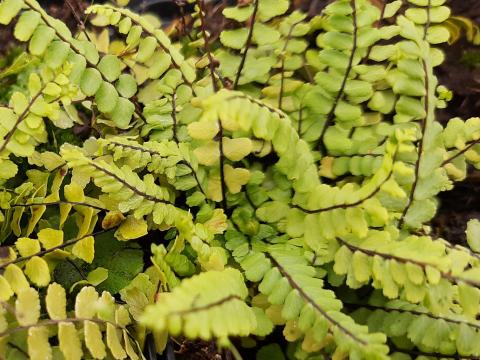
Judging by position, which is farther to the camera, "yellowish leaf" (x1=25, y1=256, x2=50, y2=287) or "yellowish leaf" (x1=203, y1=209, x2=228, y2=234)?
"yellowish leaf" (x1=203, y1=209, x2=228, y2=234)

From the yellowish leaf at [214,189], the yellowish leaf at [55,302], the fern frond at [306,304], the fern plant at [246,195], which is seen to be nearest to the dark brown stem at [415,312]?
the fern plant at [246,195]

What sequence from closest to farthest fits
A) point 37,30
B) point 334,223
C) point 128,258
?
point 334,223 → point 37,30 → point 128,258

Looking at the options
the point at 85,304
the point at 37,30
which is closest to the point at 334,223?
the point at 85,304

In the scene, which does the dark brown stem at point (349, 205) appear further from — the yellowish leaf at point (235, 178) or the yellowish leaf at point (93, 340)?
the yellowish leaf at point (93, 340)

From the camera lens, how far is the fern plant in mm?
978

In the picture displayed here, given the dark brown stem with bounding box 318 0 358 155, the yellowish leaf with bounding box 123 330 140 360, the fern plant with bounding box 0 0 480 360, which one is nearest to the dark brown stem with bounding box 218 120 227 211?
the fern plant with bounding box 0 0 480 360

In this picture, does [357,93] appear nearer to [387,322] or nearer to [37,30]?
[387,322]

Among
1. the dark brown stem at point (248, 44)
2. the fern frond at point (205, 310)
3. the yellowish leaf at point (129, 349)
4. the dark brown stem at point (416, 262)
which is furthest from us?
the dark brown stem at point (248, 44)

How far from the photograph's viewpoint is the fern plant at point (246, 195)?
3.21 feet

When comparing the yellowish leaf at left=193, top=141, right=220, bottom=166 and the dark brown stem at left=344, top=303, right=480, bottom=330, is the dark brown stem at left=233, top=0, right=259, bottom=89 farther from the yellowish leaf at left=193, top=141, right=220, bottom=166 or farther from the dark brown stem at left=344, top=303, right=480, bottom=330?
the dark brown stem at left=344, top=303, right=480, bottom=330

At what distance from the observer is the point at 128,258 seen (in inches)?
48.6

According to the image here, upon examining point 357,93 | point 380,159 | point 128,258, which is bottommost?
point 128,258

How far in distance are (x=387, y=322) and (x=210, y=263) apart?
0.34m

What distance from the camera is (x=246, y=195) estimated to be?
126cm
